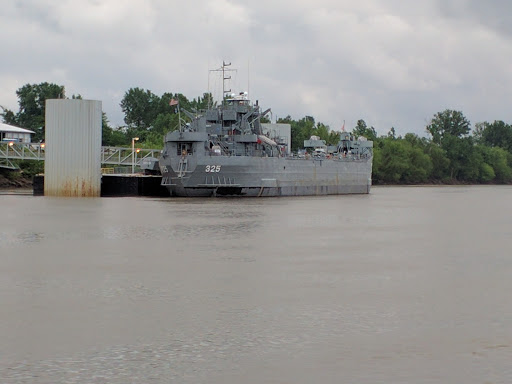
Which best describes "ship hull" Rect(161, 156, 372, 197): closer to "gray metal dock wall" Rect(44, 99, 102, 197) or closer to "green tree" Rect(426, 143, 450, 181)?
"gray metal dock wall" Rect(44, 99, 102, 197)

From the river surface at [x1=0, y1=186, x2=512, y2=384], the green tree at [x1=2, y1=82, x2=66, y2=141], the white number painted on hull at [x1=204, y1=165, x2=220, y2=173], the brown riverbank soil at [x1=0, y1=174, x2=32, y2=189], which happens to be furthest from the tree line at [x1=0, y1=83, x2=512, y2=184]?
the river surface at [x1=0, y1=186, x2=512, y2=384]

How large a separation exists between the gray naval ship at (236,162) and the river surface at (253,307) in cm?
3445

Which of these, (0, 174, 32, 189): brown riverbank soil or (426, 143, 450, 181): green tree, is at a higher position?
(426, 143, 450, 181): green tree

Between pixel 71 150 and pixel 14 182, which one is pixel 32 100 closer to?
pixel 14 182

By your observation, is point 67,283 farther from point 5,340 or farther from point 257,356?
point 257,356

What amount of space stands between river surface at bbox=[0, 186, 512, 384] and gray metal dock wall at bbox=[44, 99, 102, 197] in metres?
31.2

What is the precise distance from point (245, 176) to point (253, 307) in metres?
55.1

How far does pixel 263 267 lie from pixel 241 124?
55295mm

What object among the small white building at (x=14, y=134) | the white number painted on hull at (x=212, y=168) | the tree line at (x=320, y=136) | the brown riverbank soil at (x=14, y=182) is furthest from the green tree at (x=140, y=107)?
the white number painted on hull at (x=212, y=168)

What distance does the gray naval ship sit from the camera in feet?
235

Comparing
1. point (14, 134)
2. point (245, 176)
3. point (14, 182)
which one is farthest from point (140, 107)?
point (245, 176)

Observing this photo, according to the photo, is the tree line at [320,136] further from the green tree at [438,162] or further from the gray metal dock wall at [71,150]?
Answer: the gray metal dock wall at [71,150]

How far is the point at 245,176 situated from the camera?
73.6 metres

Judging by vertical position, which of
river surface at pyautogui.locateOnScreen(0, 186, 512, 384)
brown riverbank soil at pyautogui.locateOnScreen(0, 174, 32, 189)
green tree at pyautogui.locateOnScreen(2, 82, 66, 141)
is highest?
green tree at pyautogui.locateOnScreen(2, 82, 66, 141)
